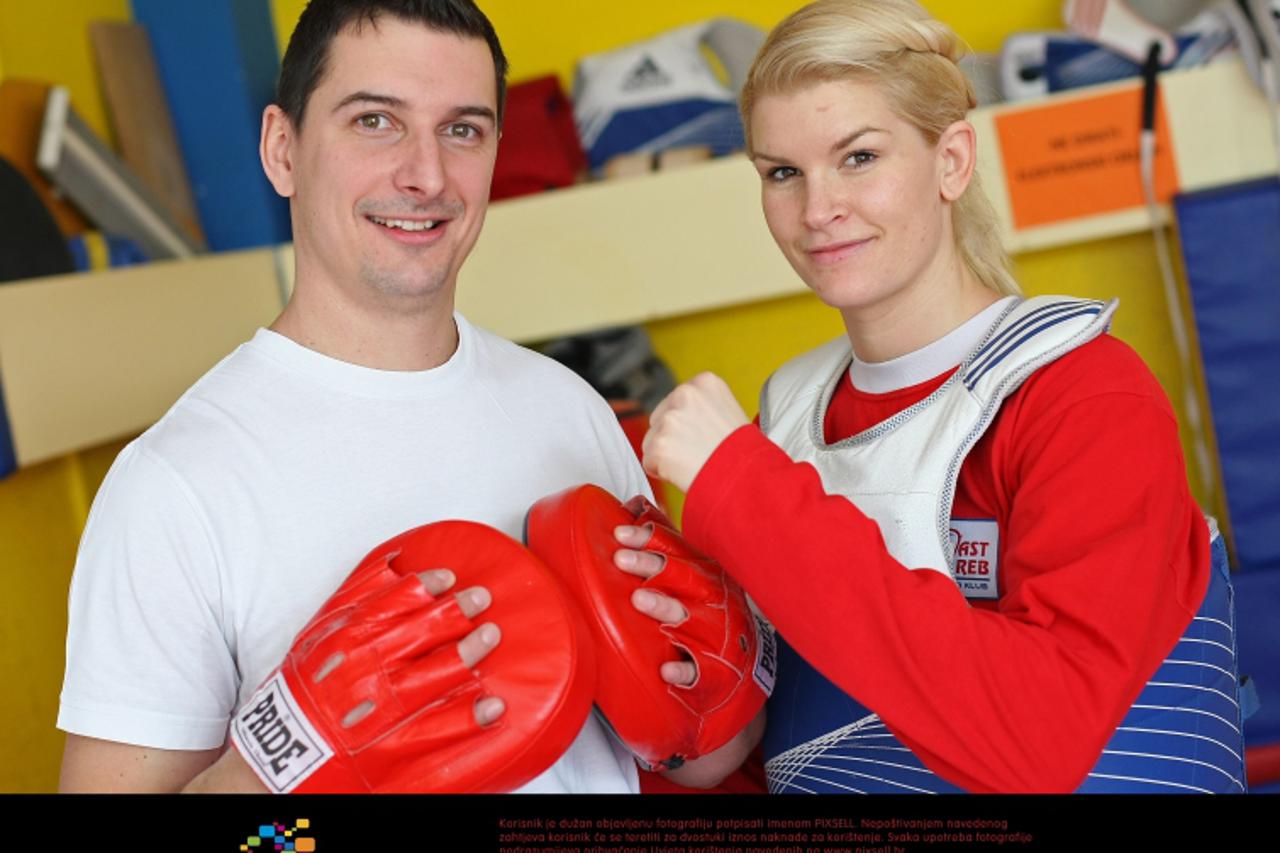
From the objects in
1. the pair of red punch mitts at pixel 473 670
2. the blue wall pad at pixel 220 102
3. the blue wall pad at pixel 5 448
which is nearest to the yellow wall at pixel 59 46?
the blue wall pad at pixel 220 102

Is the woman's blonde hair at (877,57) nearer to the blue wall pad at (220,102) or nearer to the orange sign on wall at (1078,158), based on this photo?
the orange sign on wall at (1078,158)


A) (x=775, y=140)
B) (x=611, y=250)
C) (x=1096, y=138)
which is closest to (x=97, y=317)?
(x=611, y=250)

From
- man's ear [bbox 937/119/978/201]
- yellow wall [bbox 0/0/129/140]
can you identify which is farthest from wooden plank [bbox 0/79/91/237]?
man's ear [bbox 937/119/978/201]

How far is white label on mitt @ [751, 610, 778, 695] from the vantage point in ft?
4.07

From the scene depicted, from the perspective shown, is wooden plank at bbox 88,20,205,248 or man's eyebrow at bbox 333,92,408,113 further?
wooden plank at bbox 88,20,205,248

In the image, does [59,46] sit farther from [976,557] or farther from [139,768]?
[976,557]

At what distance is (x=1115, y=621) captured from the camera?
1047mm

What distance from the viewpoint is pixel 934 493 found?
1.18 m

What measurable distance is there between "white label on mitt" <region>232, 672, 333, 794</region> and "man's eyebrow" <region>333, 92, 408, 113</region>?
1.91 feet

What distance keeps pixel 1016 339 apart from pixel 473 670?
57 centimetres

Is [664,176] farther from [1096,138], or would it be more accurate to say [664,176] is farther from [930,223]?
[930,223]

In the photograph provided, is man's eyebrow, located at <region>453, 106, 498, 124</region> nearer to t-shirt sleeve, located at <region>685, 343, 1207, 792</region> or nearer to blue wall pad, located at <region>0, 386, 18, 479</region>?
t-shirt sleeve, located at <region>685, 343, 1207, 792</region>

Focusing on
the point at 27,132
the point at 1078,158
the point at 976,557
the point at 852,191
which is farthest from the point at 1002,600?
the point at 27,132

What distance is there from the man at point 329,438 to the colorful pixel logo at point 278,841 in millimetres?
69
